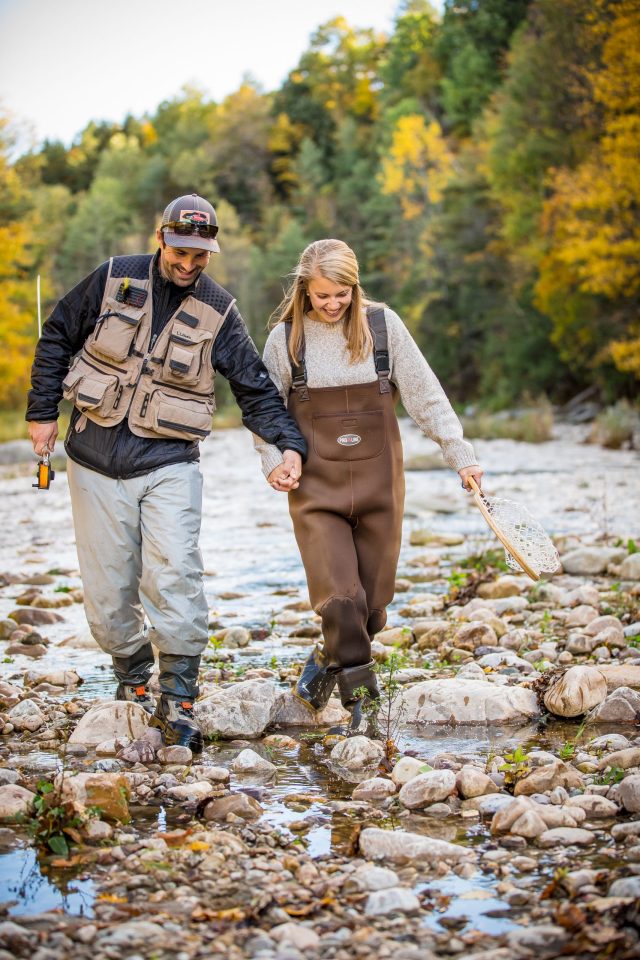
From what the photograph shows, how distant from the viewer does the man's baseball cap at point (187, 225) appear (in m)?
4.78

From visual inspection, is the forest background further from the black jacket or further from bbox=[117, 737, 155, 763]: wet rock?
bbox=[117, 737, 155, 763]: wet rock

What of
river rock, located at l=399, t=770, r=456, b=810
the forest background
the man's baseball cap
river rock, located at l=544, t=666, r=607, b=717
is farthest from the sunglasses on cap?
the forest background

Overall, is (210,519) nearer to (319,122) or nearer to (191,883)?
(191,883)

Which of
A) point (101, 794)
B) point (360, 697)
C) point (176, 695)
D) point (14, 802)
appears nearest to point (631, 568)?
point (360, 697)

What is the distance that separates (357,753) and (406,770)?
0.37 meters

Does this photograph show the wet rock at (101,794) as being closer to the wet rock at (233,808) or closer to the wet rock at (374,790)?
the wet rock at (233,808)

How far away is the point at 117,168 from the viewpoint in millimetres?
90250

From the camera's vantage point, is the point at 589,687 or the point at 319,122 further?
the point at 319,122

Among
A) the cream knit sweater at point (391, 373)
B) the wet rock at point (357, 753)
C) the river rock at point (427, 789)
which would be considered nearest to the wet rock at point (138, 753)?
the wet rock at point (357, 753)

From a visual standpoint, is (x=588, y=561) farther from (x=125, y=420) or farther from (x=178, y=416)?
(x=125, y=420)

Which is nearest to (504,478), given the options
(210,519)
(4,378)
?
(210,519)

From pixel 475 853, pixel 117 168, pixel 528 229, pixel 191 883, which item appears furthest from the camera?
pixel 117 168

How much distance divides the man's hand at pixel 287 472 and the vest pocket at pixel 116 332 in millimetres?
823

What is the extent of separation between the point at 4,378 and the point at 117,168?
61.9m
